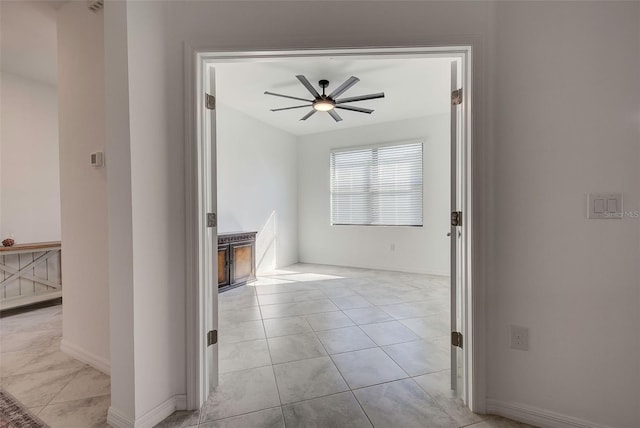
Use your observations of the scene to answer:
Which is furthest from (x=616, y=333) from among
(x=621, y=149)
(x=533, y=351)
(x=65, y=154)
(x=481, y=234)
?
(x=65, y=154)

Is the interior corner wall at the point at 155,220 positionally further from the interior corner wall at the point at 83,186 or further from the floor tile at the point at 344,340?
the floor tile at the point at 344,340

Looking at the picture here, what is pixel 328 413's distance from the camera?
1506 mm

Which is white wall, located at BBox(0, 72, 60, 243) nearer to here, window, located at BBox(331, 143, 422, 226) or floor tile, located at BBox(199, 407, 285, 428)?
floor tile, located at BBox(199, 407, 285, 428)

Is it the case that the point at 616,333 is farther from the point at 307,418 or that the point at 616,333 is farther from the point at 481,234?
the point at 307,418

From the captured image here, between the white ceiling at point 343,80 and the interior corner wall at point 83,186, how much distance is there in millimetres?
924

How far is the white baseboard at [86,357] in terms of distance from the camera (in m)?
1.93

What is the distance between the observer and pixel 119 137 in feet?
4.39

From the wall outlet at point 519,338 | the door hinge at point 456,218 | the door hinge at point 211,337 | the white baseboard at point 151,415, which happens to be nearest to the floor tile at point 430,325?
the wall outlet at point 519,338

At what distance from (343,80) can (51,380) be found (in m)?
3.87

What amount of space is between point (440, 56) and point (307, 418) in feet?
7.07

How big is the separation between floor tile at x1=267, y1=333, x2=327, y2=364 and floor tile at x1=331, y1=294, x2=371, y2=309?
86 cm

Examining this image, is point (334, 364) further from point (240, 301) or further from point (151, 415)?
point (240, 301)

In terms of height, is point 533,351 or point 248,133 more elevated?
point 248,133

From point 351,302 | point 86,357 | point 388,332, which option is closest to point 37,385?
point 86,357
